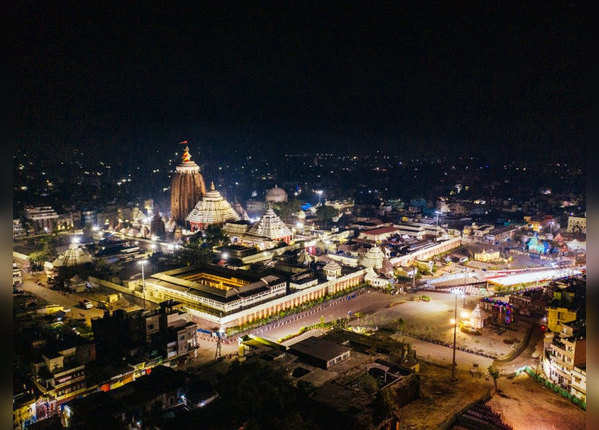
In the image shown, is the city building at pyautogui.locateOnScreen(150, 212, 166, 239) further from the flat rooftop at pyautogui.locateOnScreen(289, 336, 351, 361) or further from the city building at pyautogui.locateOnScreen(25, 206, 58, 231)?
the flat rooftop at pyautogui.locateOnScreen(289, 336, 351, 361)

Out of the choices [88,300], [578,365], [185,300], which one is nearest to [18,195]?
[88,300]

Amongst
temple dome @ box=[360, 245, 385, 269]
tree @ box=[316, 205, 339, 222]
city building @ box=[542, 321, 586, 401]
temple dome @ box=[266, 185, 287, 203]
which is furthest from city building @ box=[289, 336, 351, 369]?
A: temple dome @ box=[266, 185, 287, 203]

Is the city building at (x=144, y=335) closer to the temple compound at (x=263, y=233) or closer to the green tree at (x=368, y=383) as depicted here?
the green tree at (x=368, y=383)

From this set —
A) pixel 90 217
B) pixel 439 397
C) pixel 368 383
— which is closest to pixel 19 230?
pixel 90 217

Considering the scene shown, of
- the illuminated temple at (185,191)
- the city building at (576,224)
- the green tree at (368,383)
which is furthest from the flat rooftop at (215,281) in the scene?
the city building at (576,224)

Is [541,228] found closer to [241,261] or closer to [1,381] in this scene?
[241,261]
